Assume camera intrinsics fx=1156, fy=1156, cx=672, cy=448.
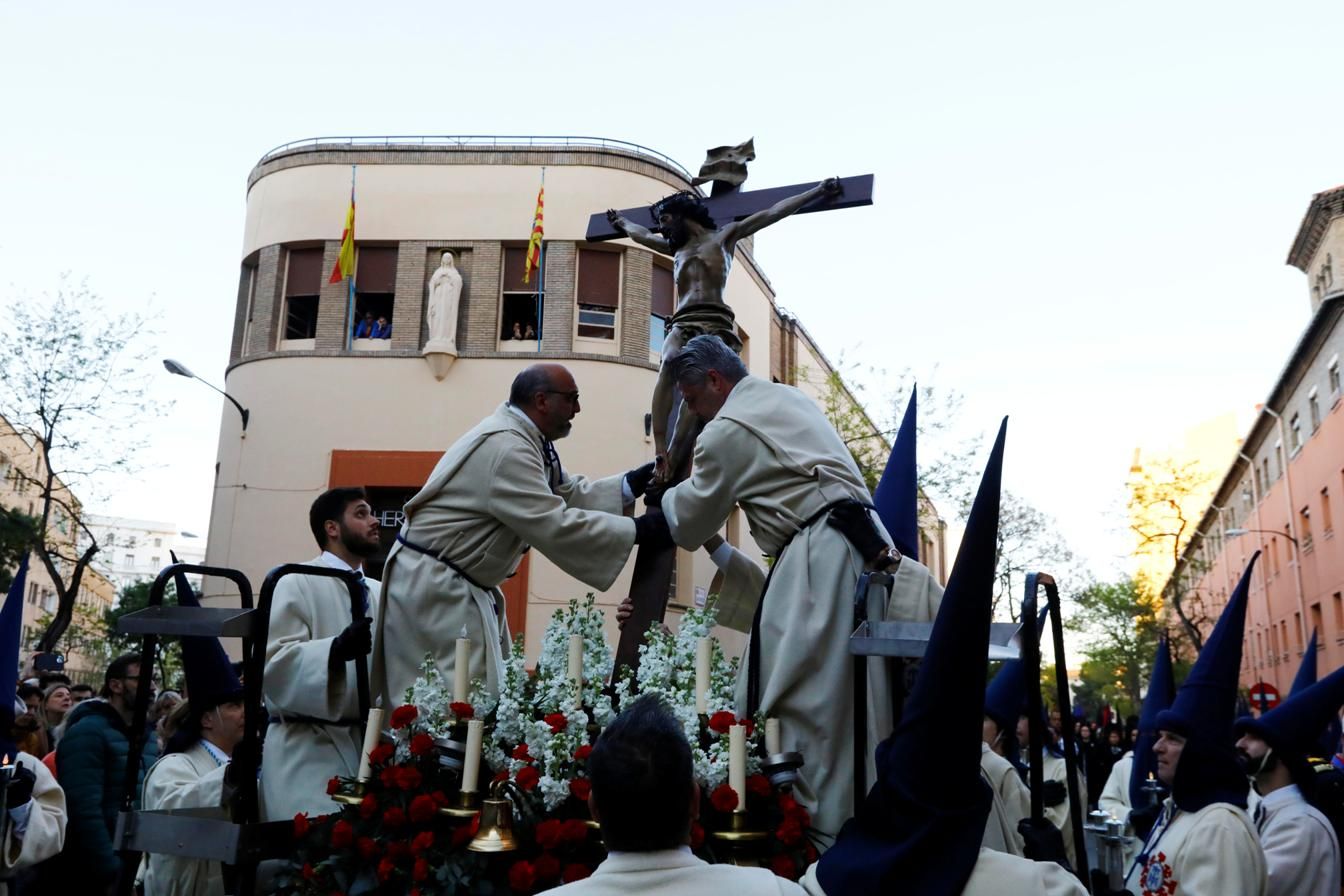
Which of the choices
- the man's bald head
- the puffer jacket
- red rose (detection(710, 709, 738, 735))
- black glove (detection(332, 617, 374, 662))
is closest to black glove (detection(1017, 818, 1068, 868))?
red rose (detection(710, 709, 738, 735))

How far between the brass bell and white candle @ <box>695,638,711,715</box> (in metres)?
0.66

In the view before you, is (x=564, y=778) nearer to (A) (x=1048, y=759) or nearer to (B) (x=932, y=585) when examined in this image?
(B) (x=932, y=585)

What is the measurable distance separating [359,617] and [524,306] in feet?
62.3

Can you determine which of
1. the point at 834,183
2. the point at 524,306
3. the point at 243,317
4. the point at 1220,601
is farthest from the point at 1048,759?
the point at 1220,601

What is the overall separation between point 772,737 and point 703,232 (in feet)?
13.6

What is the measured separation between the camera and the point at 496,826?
3.31 m

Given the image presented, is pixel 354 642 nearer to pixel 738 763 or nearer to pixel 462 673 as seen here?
pixel 462 673

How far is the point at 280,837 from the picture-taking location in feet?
11.9

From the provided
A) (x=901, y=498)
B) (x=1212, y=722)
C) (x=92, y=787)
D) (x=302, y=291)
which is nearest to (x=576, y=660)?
(x=901, y=498)

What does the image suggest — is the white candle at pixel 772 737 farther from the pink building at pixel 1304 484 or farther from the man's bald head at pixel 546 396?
the pink building at pixel 1304 484

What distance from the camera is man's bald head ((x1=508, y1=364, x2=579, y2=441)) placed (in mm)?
4832

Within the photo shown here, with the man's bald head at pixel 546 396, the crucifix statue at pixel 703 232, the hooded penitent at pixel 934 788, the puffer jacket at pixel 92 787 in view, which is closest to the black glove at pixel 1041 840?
the hooded penitent at pixel 934 788

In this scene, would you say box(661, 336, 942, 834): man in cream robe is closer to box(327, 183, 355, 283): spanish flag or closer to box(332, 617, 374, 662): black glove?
box(332, 617, 374, 662): black glove

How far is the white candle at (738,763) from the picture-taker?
3.19m
